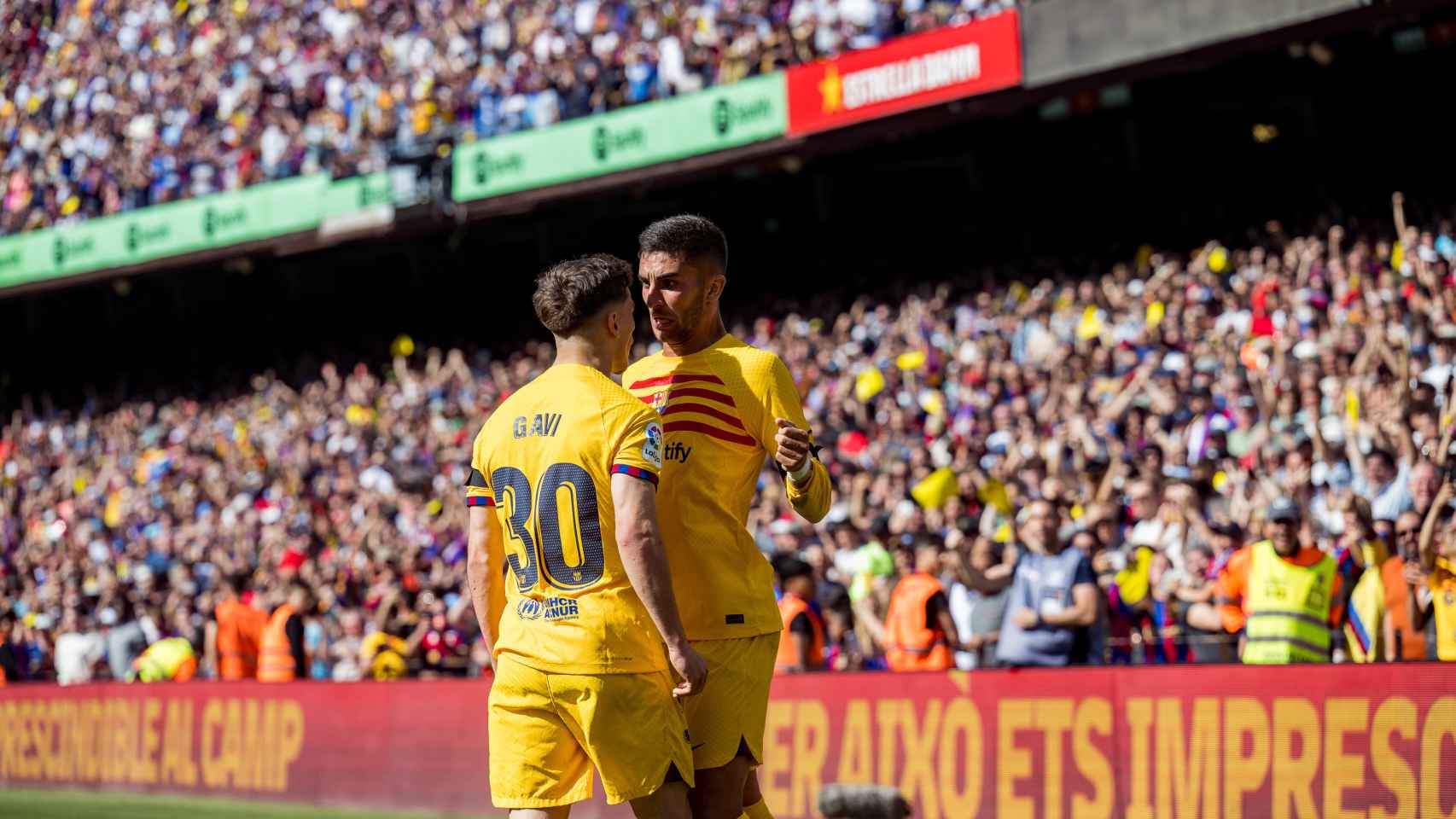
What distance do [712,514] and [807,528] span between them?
378 inches

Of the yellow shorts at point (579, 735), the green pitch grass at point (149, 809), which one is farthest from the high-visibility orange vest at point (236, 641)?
the yellow shorts at point (579, 735)

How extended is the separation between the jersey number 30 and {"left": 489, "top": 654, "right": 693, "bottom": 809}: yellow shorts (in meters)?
0.29

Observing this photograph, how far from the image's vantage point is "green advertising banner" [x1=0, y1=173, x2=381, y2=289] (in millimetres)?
27469

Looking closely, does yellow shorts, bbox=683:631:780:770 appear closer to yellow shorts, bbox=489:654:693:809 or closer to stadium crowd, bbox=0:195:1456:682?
yellow shorts, bbox=489:654:693:809

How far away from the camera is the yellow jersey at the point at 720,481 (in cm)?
553

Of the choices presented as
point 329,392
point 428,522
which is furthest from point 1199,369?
point 329,392

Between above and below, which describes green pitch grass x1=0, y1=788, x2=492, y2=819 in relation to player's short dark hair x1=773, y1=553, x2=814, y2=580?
below

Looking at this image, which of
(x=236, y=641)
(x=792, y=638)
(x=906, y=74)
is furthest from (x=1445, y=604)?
(x=906, y=74)

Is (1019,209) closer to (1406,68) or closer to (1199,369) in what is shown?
(1406,68)

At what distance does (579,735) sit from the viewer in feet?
17.0

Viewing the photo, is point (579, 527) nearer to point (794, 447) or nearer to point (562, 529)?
point (562, 529)

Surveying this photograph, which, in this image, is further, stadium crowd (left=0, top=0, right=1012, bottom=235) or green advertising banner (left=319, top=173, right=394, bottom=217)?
green advertising banner (left=319, top=173, right=394, bottom=217)

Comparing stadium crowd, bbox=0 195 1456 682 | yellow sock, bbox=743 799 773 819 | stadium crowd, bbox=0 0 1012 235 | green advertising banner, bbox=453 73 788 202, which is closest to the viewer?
yellow sock, bbox=743 799 773 819

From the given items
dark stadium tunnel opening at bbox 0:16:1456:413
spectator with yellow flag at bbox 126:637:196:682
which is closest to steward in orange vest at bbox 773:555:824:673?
spectator with yellow flag at bbox 126:637:196:682
